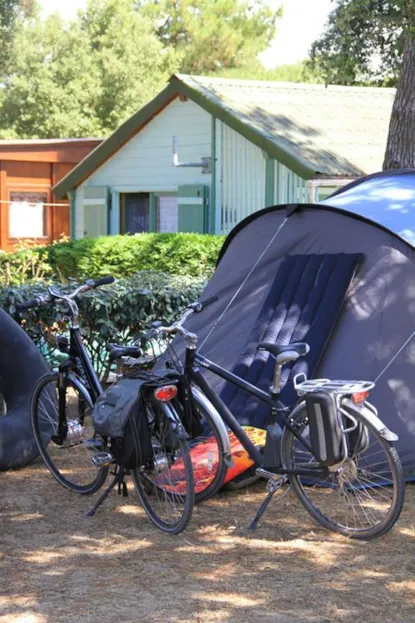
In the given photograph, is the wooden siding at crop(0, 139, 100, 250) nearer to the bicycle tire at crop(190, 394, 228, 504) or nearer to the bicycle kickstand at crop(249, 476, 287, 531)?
the bicycle tire at crop(190, 394, 228, 504)

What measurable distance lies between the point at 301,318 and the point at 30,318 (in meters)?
2.68

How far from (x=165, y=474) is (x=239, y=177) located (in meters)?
13.1

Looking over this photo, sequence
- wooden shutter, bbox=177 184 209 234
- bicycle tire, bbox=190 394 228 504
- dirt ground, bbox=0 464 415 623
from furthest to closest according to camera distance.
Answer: wooden shutter, bbox=177 184 209 234 < bicycle tire, bbox=190 394 228 504 < dirt ground, bbox=0 464 415 623

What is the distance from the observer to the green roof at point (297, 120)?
54.9 ft

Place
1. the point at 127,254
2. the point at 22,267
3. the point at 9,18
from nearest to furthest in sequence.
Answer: the point at 22,267, the point at 127,254, the point at 9,18

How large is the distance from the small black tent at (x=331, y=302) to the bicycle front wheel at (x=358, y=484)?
0.67 m

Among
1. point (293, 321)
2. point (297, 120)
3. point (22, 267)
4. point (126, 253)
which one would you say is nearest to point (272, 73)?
point (297, 120)

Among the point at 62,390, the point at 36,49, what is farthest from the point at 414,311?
the point at 36,49

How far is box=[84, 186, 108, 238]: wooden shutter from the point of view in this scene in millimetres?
21078

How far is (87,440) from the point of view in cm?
611

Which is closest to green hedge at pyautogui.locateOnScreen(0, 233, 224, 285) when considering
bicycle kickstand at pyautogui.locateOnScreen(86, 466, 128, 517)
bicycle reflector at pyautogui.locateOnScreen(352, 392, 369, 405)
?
bicycle kickstand at pyautogui.locateOnScreen(86, 466, 128, 517)

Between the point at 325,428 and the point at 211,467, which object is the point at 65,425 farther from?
the point at 325,428

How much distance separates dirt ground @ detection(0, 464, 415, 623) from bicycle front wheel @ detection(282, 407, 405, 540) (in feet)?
0.35

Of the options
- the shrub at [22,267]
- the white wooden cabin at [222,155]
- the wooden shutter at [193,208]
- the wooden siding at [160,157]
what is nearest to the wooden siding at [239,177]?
the white wooden cabin at [222,155]
